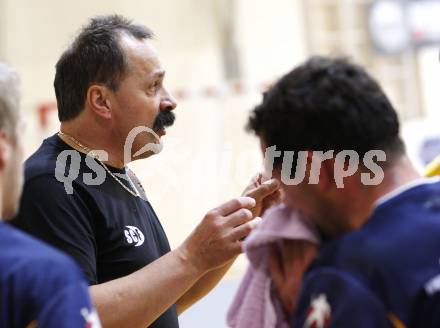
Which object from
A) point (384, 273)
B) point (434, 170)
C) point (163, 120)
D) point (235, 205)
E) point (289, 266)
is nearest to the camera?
point (384, 273)

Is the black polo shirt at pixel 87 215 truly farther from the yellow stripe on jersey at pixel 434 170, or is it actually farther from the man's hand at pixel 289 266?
the yellow stripe on jersey at pixel 434 170

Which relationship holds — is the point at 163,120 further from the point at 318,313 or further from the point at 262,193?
the point at 318,313

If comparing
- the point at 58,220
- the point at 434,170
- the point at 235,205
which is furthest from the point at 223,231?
the point at 434,170

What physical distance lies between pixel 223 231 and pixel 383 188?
2.44 ft

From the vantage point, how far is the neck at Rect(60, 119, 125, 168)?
2.43m

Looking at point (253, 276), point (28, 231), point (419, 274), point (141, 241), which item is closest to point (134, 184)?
point (141, 241)

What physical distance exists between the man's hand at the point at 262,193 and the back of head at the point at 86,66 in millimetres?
540

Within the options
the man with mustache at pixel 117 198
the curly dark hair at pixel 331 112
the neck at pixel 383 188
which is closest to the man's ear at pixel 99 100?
the man with mustache at pixel 117 198

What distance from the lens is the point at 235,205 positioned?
2070 millimetres

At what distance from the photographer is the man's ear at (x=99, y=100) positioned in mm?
2424

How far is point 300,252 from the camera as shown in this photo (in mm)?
1513

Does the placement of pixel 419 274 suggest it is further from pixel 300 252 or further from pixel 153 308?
pixel 153 308

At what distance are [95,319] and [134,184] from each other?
1213mm

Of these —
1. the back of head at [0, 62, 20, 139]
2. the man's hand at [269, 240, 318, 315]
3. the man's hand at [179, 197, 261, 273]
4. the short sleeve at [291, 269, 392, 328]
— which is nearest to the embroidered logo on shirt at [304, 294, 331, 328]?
the short sleeve at [291, 269, 392, 328]
